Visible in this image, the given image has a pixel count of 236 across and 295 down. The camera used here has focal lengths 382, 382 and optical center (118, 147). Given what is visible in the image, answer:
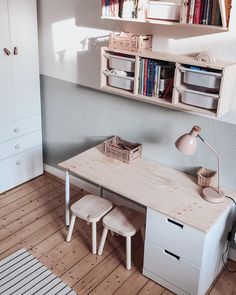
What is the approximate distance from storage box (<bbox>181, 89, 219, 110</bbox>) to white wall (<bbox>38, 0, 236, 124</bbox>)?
19 cm

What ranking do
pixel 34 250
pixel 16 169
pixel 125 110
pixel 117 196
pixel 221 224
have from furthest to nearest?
1. pixel 16 169
2. pixel 117 196
3. pixel 125 110
4. pixel 34 250
5. pixel 221 224

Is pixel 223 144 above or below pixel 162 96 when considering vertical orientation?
below

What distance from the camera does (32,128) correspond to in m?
3.60

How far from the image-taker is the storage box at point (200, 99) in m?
2.30

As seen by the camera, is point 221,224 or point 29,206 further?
point 29,206

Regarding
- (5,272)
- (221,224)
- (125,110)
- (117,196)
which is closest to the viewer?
(221,224)

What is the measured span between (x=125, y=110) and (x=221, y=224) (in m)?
1.15

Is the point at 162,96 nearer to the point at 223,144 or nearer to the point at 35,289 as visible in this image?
the point at 223,144

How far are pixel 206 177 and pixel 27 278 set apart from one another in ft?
4.56

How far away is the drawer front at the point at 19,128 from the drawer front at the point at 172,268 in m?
1.63

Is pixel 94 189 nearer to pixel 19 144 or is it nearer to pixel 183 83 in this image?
pixel 19 144

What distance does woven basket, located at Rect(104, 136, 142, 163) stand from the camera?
112 inches

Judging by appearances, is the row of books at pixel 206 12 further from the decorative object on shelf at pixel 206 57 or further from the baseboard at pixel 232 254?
the baseboard at pixel 232 254

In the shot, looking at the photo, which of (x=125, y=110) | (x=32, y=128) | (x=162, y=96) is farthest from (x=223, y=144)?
(x=32, y=128)
